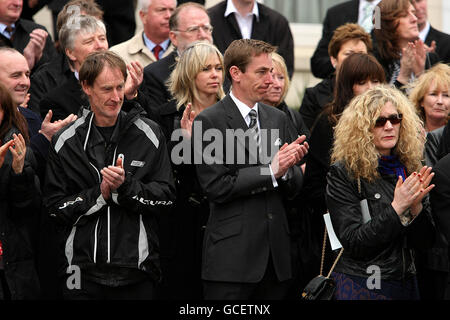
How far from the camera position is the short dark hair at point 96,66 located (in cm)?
668

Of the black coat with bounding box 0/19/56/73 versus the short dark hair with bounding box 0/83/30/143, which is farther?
the black coat with bounding box 0/19/56/73

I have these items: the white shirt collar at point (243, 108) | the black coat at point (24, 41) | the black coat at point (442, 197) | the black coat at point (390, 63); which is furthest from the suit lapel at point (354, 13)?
the black coat at point (442, 197)

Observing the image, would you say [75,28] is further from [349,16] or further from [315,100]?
[349,16]

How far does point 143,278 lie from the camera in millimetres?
6449

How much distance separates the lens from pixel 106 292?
6.38 m

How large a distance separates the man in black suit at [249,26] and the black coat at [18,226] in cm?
336

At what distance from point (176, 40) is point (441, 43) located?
2.60 meters

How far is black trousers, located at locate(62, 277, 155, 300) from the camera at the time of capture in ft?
20.9

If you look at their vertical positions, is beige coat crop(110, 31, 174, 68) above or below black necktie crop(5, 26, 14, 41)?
below

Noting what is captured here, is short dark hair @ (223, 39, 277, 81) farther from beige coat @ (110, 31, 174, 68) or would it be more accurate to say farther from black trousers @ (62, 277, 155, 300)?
beige coat @ (110, 31, 174, 68)

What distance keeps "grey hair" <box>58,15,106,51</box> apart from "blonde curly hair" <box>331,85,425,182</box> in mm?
2535

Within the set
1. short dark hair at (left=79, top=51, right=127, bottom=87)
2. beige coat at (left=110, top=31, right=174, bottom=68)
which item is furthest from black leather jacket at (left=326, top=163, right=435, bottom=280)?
beige coat at (left=110, top=31, right=174, bottom=68)

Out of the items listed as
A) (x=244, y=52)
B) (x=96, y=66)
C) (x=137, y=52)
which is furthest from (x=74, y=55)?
(x=244, y=52)

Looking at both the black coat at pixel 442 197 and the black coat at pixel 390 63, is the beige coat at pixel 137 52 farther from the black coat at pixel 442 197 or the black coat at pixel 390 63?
the black coat at pixel 442 197
